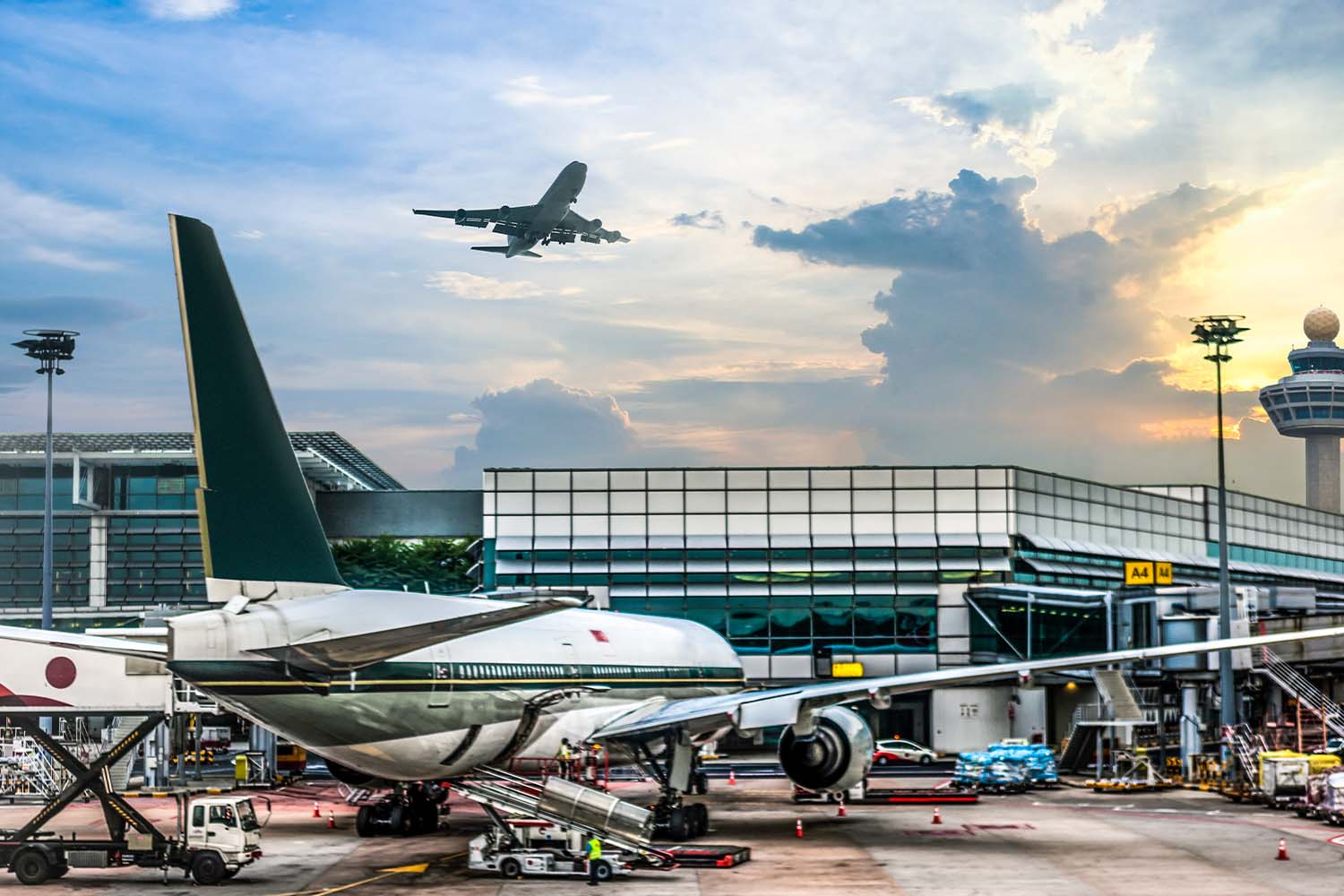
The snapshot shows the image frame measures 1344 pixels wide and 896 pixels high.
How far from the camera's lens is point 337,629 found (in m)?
26.2

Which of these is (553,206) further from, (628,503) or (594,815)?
(594,815)

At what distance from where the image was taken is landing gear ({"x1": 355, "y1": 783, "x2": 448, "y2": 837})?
34.8 m

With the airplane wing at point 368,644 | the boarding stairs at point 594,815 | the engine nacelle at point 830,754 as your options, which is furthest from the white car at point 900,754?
the airplane wing at point 368,644

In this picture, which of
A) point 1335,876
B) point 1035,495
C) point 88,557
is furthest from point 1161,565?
point 88,557

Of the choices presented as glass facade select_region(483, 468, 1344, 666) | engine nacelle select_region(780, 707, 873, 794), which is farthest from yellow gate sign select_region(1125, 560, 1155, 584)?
engine nacelle select_region(780, 707, 873, 794)

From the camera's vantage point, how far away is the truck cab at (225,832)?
27.1 meters

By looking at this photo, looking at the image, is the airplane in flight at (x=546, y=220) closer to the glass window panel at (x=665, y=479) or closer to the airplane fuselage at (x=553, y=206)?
the airplane fuselage at (x=553, y=206)

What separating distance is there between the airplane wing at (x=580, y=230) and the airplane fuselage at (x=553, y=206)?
119 centimetres

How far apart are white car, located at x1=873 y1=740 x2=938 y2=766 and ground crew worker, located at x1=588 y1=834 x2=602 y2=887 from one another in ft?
113

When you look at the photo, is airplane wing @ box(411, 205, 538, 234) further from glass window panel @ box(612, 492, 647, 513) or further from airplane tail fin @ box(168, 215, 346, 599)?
airplane tail fin @ box(168, 215, 346, 599)

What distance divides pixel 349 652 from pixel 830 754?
42.1ft

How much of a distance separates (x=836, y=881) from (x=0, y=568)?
81.4 m

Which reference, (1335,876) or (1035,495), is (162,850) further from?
(1035,495)

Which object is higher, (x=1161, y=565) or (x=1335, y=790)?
(x=1161, y=565)
